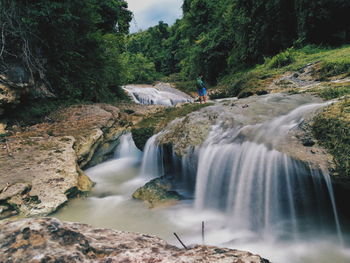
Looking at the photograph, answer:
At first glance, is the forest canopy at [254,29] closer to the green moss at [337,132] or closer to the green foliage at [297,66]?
the green foliage at [297,66]

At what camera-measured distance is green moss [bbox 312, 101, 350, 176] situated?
108 inches

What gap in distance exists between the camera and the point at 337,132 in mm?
3037

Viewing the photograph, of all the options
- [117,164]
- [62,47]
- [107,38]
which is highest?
[107,38]

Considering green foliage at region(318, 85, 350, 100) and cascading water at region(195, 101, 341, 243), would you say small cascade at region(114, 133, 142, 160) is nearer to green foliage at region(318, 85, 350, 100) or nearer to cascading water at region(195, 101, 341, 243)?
cascading water at region(195, 101, 341, 243)

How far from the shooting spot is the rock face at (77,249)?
1336mm

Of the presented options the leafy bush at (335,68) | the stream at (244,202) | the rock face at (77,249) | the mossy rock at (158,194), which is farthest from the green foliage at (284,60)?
the rock face at (77,249)

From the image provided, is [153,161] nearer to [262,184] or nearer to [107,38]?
[262,184]

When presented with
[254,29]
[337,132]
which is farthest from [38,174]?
[254,29]

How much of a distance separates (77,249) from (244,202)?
286cm

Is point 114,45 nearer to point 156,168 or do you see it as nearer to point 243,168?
point 156,168

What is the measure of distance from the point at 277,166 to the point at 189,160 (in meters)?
1.89

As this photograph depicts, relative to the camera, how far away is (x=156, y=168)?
5.98m

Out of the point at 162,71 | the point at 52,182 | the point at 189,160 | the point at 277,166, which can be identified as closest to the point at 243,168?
the point at 277,166

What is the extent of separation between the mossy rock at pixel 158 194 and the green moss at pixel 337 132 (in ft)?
8.97
